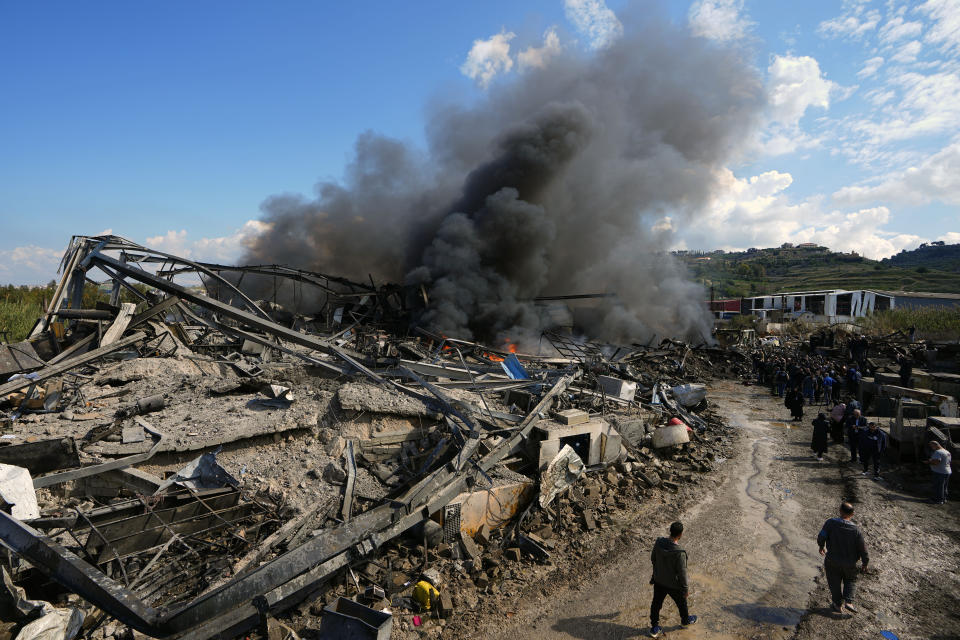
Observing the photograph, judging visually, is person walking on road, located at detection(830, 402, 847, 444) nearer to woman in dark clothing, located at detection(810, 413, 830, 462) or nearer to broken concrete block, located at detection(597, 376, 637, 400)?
woman in dark clothing, located at detection(810, 413, 830, 462)

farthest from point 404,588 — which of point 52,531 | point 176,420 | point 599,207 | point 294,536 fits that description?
point 599,207

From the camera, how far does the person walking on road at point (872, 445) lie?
28.2 feet

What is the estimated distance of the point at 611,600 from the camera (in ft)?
16.3

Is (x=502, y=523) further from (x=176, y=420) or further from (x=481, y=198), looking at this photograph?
(x=481, y=198)

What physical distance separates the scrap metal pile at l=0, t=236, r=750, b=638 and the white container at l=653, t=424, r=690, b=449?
3cm

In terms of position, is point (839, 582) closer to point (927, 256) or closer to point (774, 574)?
point (774, 574)

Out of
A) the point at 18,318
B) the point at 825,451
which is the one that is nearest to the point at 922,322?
the point at 825,451

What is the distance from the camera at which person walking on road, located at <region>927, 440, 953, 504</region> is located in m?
7.23

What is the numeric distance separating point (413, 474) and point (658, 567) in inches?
123

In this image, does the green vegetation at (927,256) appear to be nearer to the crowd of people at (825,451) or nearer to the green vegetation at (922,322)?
the green vegetation at (922,322)

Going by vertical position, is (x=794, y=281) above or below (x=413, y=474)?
above

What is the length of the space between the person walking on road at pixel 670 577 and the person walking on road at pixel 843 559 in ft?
5.34

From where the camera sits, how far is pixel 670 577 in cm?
436

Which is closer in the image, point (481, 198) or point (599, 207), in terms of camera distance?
point (481, 198)
